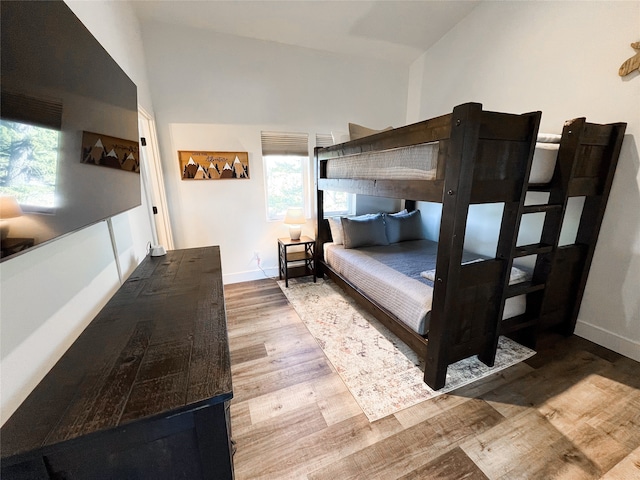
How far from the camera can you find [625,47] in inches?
68.3

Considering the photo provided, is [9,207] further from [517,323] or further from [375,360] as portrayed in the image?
[517,323]

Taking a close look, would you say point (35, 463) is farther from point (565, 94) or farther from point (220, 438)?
point (565, 94)

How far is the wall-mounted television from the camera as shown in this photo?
591 mm

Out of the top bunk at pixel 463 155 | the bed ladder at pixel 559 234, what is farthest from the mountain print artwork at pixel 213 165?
the bed ladder at pixel 559 234

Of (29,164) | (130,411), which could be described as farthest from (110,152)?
(130,411)

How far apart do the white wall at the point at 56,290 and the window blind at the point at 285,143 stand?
5.05 ft

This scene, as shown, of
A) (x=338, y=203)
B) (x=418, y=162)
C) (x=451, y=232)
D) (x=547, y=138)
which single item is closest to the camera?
(x=451, y=232)

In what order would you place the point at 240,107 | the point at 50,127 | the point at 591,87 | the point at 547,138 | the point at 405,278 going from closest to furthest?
the point at 50,127
the point at 547,138
the point at 591,87
the point at 405,278
the point at 240,107

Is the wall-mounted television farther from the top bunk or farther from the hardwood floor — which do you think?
the top bunk

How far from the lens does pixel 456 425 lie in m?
1.40

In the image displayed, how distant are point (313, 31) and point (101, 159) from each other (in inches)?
106

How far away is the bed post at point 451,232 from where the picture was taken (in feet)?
4.07

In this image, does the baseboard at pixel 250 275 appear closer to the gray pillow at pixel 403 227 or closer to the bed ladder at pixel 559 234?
the gray pillow at pixel 403 227

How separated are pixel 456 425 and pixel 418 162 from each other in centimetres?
152
